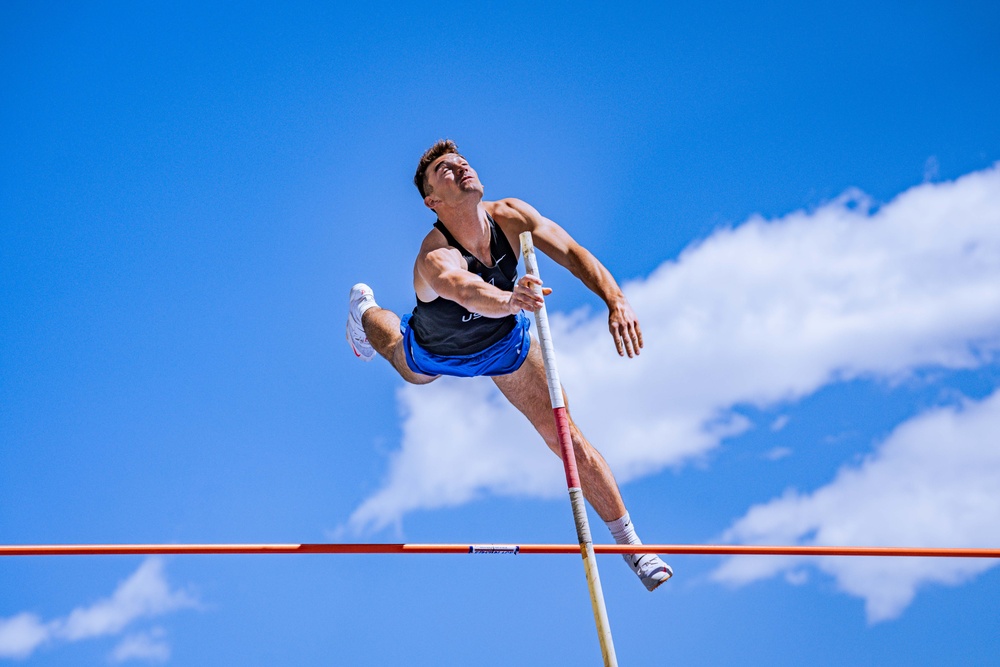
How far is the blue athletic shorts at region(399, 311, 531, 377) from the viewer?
22.2 ft

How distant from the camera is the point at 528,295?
531 centimetres

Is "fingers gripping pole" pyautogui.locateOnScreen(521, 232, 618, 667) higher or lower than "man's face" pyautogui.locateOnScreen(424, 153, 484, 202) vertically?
lower

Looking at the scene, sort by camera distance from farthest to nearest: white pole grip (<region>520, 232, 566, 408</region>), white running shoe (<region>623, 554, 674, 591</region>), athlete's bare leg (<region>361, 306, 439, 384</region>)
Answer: athlete's bare leg (<region>361, 306, 439, 384</region>), white running shoe (<region>623, 554, 674, 591</region>), white pole grip (<region>520, 232, 566, 408</region>)

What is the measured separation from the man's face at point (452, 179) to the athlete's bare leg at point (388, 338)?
1.29 meters

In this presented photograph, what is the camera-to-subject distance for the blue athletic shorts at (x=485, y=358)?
6754 millimetres

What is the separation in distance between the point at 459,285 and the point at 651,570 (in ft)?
7.05

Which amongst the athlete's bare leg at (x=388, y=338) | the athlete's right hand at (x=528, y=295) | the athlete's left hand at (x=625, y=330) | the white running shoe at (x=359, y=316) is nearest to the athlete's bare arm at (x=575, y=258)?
the athlete's left hand at (x=625, y=330)

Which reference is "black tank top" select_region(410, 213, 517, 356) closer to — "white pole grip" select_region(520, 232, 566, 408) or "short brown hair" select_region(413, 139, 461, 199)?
"short brown hair" select_region(413, 139, 461, 199)

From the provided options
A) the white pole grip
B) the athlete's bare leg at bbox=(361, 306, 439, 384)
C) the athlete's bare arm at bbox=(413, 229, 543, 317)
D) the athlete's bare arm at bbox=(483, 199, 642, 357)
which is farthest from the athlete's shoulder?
the athlete's bare leg at bbox=(361, 306, 439, 384)

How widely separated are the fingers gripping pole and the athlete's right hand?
3cm

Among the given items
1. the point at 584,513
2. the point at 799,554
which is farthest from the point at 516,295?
the point at 799,554

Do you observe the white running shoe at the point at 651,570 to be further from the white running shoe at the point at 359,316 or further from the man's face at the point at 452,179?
the white running shoe at the point at 359,316

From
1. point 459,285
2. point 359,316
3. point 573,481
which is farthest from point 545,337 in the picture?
point 359,316

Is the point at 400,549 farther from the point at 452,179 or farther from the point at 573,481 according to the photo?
the point at 452,179
